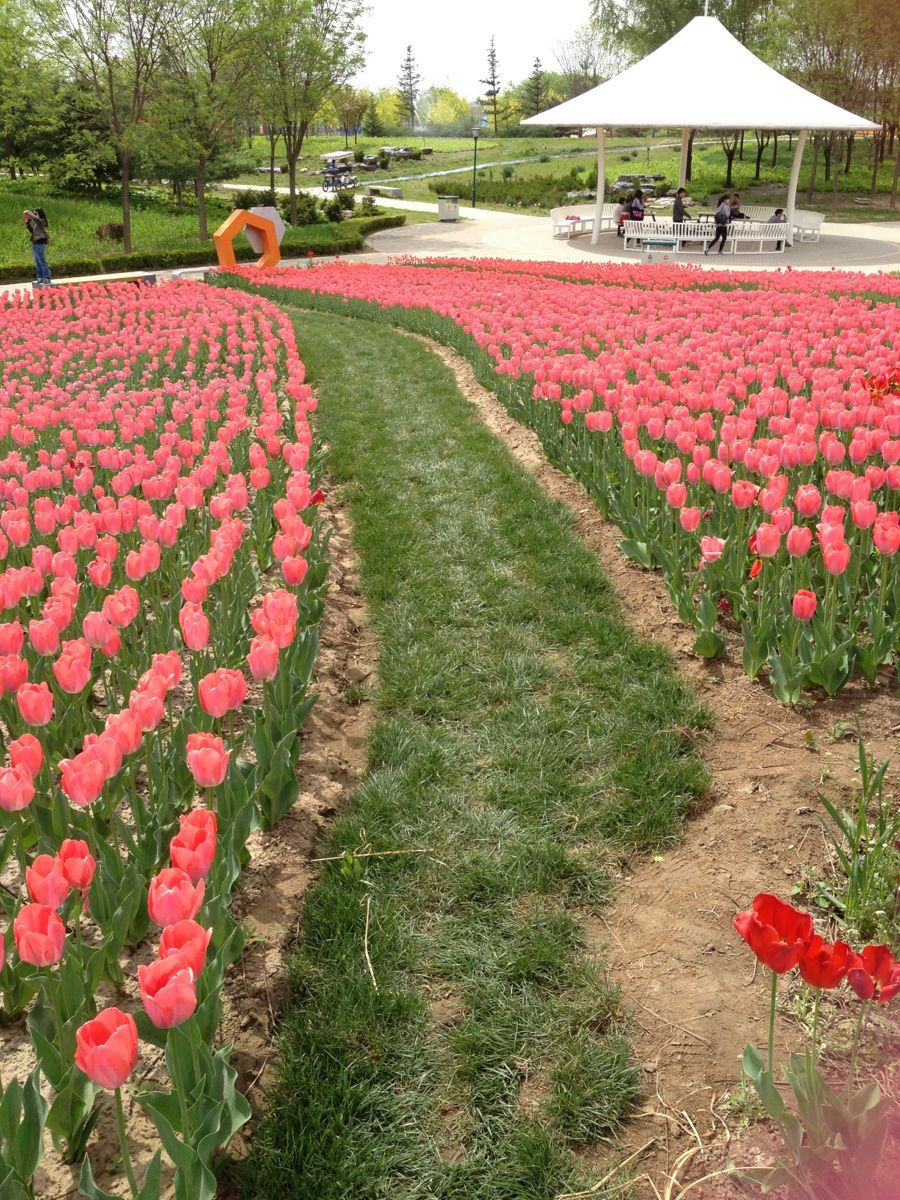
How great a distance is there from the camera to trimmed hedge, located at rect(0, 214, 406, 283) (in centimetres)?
2812

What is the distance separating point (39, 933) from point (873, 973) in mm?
1626

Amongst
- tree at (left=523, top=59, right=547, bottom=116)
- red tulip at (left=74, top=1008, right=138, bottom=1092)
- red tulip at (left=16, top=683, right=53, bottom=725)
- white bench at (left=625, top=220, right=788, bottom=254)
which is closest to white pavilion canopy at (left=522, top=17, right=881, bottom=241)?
white bench at (left=625, top=220, right=788, bottom=254)

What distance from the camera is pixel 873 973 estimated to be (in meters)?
1.77

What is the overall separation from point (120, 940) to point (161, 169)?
47.1 meters

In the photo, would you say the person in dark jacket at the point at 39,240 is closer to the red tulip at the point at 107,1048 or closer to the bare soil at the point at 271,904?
the bare soil at the point at 271,904

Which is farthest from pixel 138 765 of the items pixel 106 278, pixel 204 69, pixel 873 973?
pixel 204 69

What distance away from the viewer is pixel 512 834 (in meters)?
3.53

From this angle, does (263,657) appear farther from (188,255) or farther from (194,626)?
(188,255)

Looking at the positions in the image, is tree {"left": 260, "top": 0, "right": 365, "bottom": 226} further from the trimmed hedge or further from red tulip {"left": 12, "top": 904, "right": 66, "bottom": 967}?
red tulip {"left": 12, "top": 904, "right": 66, "bottom": 967}

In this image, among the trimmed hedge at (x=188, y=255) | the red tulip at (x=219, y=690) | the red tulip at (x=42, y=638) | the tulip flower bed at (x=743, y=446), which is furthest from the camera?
the trimmed hedge at (x=188, y=255)

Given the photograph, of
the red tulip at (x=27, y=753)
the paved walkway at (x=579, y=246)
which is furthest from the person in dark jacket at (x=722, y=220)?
the red tulip at (x=27, y=753)

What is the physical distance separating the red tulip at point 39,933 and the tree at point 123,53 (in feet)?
110

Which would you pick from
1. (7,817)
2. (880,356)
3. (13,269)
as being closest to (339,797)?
(7,817)

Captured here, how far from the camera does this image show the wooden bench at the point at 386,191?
53.7 m
